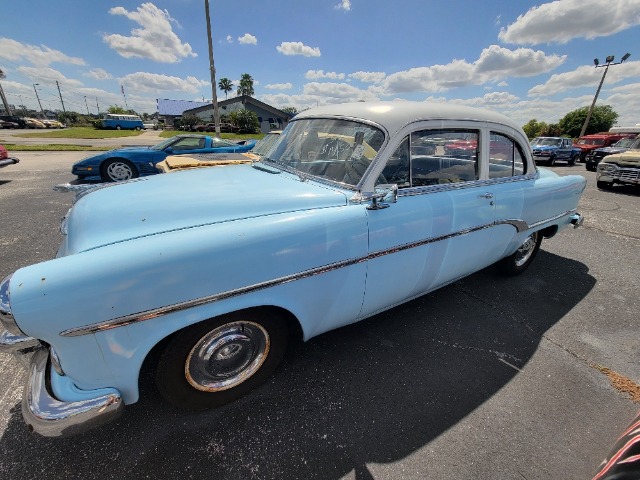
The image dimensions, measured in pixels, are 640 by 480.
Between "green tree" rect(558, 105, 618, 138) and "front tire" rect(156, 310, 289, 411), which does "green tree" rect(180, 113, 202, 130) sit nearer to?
"front tire" rect(156, 310, 289, 411)

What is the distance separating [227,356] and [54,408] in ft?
2.70

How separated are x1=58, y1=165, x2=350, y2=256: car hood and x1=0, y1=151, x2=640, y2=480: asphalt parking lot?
1140 millimetres

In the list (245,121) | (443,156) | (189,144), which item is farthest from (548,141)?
(245,121)

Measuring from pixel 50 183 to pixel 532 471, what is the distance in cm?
1080

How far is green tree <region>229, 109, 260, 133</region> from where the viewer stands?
41906 millimetres

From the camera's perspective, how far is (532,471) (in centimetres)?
176

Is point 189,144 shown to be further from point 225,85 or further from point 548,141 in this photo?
point 225,85

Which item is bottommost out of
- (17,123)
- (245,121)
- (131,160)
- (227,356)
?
(17,123)

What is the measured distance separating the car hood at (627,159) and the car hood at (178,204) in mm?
11394

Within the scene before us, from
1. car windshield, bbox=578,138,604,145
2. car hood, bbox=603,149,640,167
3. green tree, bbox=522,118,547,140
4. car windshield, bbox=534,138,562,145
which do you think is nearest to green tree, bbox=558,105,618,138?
green tree, bbox=522,118,547,140

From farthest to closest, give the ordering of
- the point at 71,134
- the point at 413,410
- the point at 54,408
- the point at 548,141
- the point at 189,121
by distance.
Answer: the point at 189,121, the point at 71,134, the point at 548,141, the point at 413,410, the point at 54,408

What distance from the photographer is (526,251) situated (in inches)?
156

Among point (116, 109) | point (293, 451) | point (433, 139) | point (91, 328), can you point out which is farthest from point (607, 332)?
point (116, 109)

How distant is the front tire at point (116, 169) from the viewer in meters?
8.32
